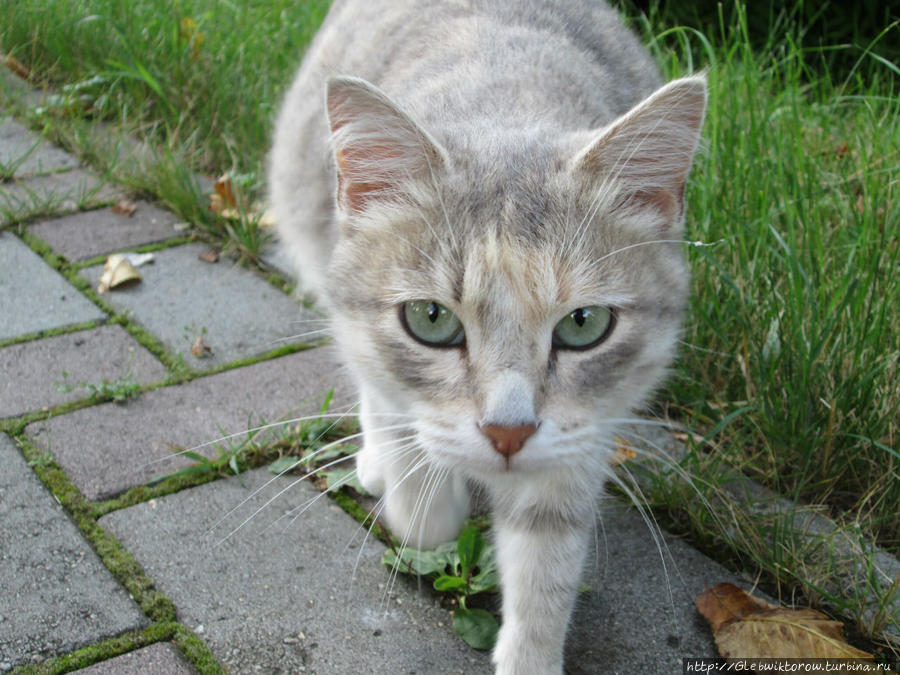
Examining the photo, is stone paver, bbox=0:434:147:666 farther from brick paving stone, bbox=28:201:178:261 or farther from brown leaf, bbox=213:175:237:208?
brown leaf, bbox=213:175:237:208

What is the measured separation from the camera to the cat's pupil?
1.71 metres

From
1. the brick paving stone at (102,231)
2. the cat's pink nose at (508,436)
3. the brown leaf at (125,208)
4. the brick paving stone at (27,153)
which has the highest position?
the cat's pink nose at (508,436)

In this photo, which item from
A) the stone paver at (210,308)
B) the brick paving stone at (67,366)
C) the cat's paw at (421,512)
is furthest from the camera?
the stone paver at (210,308)

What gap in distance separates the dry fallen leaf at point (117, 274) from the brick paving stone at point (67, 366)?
0.78 ft

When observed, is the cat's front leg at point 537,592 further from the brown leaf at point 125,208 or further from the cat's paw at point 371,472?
the brown leaf at point 125,208

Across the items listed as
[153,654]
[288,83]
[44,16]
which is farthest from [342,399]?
[44,16]

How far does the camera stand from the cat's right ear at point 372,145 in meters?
1.76

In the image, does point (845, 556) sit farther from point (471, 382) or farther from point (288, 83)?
point (288, 83)

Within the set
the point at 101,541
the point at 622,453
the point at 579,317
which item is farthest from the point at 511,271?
the point at 101,541

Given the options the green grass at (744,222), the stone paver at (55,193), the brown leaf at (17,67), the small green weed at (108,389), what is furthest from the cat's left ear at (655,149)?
the brown leaf at (17,67)

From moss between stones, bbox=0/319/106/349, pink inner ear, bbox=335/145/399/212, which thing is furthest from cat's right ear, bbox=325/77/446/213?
moss between stones, bbox=0/319/106/349

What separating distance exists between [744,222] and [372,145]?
1317mm

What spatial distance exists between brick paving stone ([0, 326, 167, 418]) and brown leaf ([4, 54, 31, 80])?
2.35 m

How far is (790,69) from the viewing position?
11.9 ft
